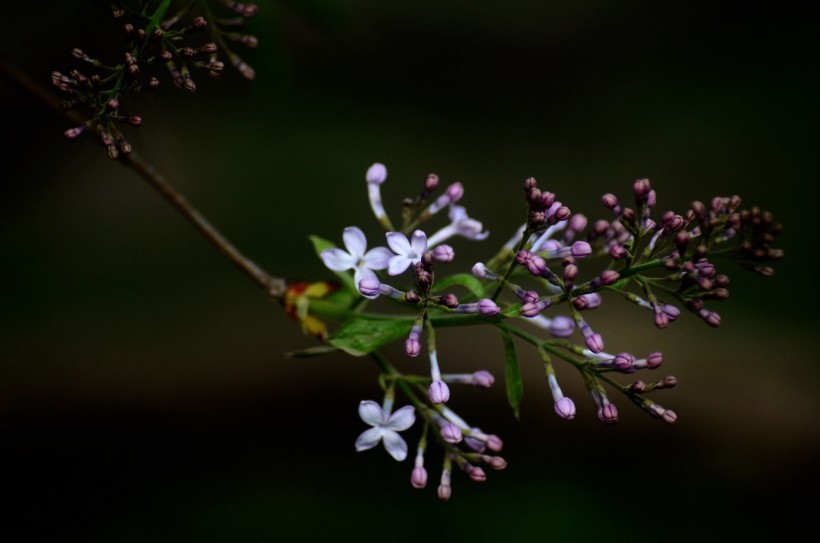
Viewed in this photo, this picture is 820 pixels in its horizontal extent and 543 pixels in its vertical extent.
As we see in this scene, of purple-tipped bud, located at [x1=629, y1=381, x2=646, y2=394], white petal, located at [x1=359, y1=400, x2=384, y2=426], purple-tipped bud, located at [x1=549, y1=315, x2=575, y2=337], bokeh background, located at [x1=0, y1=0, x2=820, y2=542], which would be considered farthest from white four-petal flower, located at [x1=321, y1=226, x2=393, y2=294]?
bokeh background, located at [x1=0, y1=0, x2=820, y2=542]

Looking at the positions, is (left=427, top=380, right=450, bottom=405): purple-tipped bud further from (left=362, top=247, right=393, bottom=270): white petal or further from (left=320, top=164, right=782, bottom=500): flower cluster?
(left=362, top=247, right=393, bottom=270): white petal

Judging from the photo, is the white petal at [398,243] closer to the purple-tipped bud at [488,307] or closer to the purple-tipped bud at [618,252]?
the purple-tipped bud at [488,307]

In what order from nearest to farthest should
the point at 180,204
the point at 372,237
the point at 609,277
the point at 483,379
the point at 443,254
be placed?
the point at 609,277 < the point at 443,254 < the point at 483,379 < the point at 180,204 < the point at 372,237

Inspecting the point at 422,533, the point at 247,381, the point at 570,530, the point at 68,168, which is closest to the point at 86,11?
the point at 68,168

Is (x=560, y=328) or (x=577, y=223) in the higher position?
(x=577, y=223)

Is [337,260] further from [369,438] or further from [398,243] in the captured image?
[369,438]

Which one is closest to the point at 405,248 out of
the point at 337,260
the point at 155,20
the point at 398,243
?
the point at 398,243

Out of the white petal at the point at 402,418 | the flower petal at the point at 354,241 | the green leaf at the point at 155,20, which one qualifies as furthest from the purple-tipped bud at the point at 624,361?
the green leaf at the point at 155,20

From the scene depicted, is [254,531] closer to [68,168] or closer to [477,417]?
[477,417]

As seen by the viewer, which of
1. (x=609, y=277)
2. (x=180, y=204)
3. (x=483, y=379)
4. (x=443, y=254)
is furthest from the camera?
(x=180, y=204)
